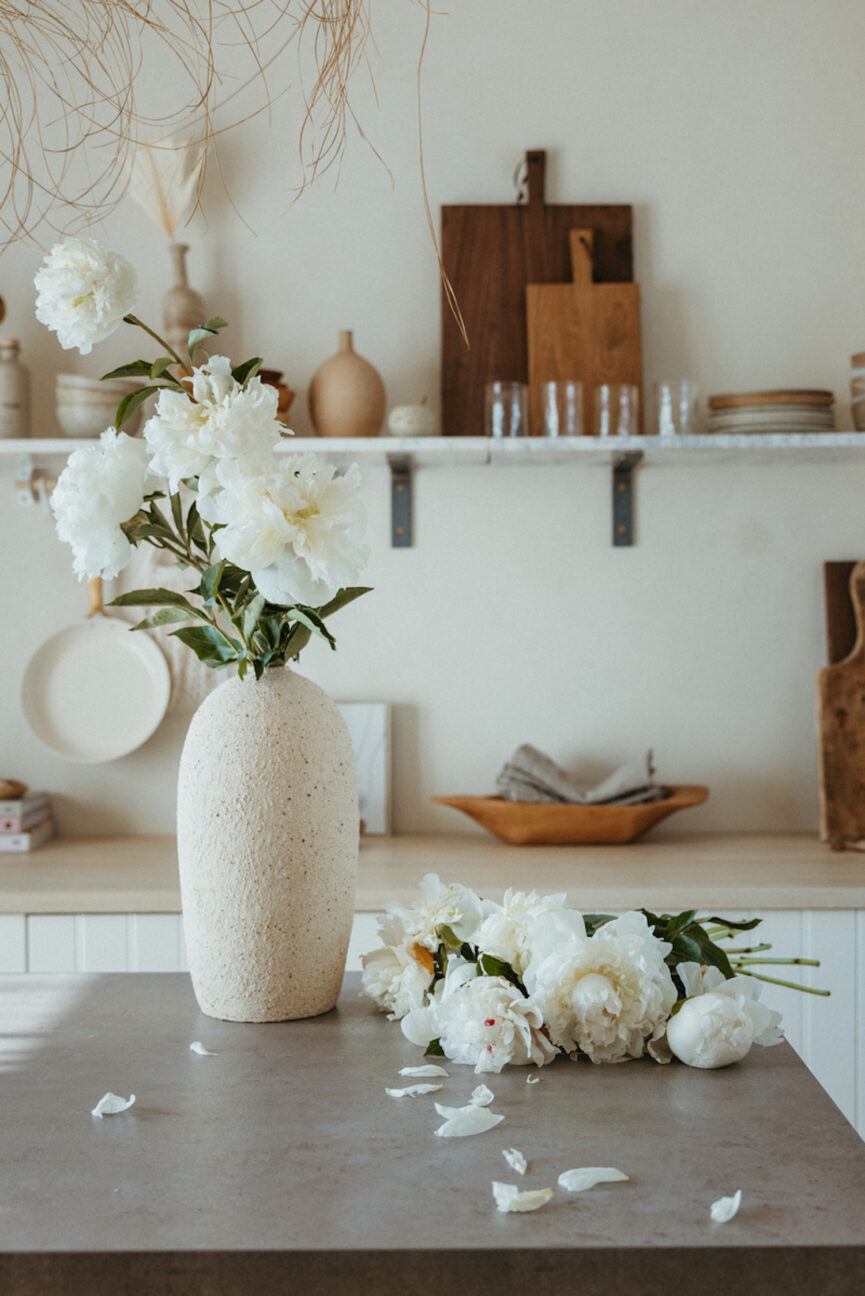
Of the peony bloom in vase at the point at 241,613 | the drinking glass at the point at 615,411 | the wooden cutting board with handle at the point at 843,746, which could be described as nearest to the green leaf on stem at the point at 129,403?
the peony bloom in vase at the point at 241,613

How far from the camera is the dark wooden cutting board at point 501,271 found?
2.64 metres

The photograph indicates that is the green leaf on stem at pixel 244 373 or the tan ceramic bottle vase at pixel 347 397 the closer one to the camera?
the green leaf on stem at pixel 244 373

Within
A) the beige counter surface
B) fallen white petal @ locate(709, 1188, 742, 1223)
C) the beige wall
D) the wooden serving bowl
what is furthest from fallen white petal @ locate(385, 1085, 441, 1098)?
the beige wall

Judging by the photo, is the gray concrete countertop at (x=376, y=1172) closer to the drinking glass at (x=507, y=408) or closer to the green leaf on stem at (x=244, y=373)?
the green leaf on stem at (x=244, y=373)

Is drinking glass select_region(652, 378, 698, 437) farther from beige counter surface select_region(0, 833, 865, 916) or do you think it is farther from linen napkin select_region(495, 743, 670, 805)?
beige counter surface select_region(0, 833, 865, 916)

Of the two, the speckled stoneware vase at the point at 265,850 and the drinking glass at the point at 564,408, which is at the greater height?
the drinking glass at the point at 564,408

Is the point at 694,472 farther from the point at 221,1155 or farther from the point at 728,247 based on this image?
the point at 221,1155

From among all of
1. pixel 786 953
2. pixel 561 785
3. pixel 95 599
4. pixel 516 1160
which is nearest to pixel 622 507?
pixel 561 785

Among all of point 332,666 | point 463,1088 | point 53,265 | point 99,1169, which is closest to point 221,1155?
point 99,1169

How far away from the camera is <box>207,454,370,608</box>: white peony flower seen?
3.06 ft

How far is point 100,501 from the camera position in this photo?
975mm

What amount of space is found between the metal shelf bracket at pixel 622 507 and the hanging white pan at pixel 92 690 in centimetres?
103

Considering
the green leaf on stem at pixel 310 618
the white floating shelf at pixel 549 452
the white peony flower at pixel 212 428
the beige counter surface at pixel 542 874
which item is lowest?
the beige counter surface at pixel 542 874

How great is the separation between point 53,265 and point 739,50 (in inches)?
85.1
